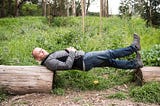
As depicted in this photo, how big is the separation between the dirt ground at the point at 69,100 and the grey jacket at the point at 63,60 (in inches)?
21.5

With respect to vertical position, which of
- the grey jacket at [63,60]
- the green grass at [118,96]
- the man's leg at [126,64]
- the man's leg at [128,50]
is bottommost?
the green grass at [118,96]

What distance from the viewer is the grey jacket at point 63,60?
7090 mm

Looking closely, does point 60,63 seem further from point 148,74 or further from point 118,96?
point 148,74

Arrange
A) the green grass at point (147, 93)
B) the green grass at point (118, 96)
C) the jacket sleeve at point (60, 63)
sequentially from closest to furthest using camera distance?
the green grass at point (147, 93), the green grass at point (118, 96), the jacket sleeve at point (60, 63)

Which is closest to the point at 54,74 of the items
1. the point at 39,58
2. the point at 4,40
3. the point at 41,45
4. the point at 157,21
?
the point at 39,58

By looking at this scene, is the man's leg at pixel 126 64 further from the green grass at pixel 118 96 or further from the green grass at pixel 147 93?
the green grass at pixel 118 96

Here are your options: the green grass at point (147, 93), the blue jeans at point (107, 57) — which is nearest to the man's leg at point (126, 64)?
the blue jeans at point (107, 57)

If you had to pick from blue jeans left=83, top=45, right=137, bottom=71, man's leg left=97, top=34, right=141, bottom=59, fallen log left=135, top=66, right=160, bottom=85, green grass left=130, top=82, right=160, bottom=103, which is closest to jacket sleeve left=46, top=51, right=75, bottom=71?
blue jeans left=83, top=45, right=137, bottom=71

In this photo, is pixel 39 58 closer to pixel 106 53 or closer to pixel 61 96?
pixel 61 96

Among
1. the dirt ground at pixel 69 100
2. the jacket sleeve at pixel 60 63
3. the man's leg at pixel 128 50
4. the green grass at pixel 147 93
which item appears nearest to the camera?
the dirt ground at pixel 69 100

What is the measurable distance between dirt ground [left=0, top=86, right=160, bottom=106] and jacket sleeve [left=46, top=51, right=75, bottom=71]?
1.76ft

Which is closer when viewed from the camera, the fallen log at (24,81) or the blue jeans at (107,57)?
the fallen log at (24,81)

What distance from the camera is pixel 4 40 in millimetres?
12492

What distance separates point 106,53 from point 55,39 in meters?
3.52
